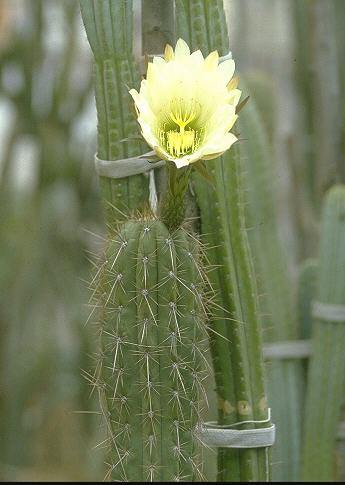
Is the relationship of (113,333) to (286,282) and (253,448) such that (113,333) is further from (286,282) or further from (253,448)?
(286,282)

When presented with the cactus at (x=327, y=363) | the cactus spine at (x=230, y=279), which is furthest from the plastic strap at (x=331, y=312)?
the cactus spine at (x=230, y=279)

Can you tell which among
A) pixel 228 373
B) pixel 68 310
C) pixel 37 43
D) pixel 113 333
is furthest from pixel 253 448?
pixel 37 43

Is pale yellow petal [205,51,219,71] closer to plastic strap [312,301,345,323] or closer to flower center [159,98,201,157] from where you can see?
flower center [159,98,201,157]

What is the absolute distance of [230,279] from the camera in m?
1.02

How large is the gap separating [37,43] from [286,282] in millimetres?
1267

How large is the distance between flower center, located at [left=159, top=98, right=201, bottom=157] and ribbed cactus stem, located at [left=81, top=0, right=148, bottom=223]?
0.12 metres

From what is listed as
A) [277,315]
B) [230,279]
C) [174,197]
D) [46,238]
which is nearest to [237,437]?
[230,279]

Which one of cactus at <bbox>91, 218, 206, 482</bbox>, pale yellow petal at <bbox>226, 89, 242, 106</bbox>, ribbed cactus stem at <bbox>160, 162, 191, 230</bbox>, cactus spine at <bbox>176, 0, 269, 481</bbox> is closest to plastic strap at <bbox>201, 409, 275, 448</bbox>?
cactus spine at <bbox>176, 0, 269, 481</bbox>

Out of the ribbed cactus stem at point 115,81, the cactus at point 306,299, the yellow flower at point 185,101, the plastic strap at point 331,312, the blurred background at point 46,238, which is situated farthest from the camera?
the blurred background at point 46,238

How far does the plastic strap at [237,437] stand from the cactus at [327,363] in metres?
0.33

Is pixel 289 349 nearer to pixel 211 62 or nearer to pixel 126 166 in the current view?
pixel 126 166

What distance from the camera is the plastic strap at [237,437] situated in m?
1.04

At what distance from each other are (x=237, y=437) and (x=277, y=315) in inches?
17.4

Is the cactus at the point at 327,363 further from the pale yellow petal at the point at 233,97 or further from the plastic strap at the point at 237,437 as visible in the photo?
the pale yellow petal at the point at 233,97
